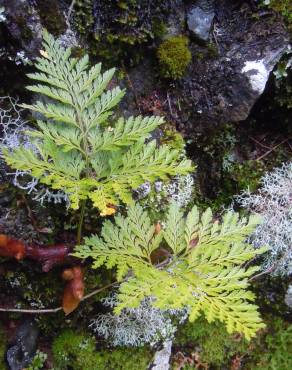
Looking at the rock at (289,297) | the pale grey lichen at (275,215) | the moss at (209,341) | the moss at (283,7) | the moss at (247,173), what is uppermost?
the moss at (283,7)

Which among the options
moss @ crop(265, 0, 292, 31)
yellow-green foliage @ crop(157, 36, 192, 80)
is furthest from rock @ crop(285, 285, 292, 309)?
moss @ crop(265, 0, 292, 31)

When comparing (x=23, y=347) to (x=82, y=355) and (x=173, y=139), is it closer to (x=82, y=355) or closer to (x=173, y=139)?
(x=82, y=355)

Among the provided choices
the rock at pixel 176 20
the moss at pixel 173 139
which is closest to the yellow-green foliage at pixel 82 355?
the moss at pixel 173 139

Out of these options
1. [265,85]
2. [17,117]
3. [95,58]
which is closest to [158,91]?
[95,58]

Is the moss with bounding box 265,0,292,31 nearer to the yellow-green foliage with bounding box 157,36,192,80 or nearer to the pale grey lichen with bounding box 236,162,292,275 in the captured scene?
the yellow-green foliage with bounding box 157,36,192,80

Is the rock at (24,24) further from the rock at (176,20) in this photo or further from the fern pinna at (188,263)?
the fern pinna at (188,263)

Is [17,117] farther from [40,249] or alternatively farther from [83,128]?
[40,249]

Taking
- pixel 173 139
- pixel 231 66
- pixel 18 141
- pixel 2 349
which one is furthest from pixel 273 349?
pixel 18 141
